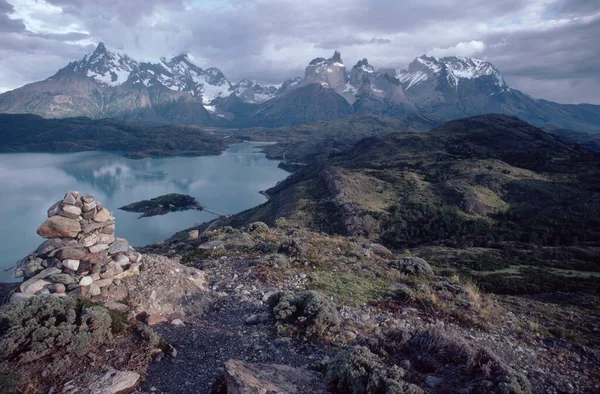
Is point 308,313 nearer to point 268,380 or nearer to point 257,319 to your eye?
point 257,319

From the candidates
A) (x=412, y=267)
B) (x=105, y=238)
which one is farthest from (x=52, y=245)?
(x=412, y=267)

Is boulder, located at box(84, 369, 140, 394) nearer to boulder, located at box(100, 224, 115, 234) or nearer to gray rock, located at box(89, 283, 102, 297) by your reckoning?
gray rock, located at box(89, 283, 102, 297)

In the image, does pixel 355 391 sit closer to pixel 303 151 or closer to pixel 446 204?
pixel 446 204

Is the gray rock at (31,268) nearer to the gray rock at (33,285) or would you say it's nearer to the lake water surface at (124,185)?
the gray rock at (33,285)

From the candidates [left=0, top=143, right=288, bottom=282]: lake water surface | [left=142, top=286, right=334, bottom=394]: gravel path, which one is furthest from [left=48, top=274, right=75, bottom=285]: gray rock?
[left=0, top=143, right=288, bottom=282]: lake water surface

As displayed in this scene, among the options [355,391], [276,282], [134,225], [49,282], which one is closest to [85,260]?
[49,282]

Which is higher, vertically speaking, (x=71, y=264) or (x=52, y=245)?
(x=52, y=245)
